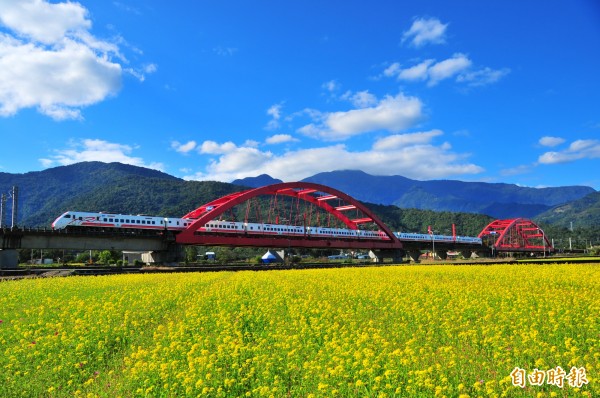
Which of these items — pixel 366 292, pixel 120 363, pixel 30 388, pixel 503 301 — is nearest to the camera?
pixel 30 388

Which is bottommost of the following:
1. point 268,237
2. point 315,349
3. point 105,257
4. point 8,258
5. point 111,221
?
point 105,257

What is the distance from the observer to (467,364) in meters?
7.59

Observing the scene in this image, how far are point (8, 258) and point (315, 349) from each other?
171ft

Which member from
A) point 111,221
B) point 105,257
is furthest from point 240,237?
point 105,257

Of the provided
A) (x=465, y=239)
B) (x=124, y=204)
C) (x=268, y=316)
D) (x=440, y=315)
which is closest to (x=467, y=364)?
(x=440, y=315)

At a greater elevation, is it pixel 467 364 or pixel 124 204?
pixel 124 204

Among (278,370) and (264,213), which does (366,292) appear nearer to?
(278,370)

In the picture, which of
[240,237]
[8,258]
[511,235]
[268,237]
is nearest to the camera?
[8,258]

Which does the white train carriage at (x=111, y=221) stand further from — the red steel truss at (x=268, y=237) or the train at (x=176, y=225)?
the red steel truss at (x=268, y=237)

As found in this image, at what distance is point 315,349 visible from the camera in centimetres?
860

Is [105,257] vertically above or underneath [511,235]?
underneath

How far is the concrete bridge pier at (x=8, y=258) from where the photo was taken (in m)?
48.2

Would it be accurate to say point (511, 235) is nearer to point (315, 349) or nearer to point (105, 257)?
point (105, 257)

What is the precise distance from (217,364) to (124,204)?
20140 centimetres
